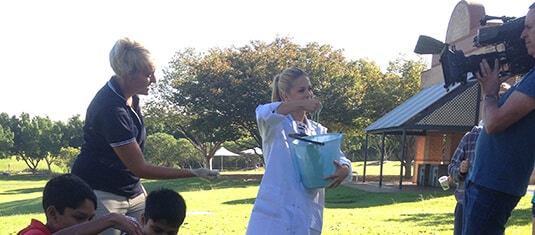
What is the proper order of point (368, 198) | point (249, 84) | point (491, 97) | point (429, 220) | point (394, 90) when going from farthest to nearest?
point (394, 90)
point (249, 84)
point (368, 198)
point (429, 220)
point (491, 97)

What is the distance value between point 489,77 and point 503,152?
451 millimetres

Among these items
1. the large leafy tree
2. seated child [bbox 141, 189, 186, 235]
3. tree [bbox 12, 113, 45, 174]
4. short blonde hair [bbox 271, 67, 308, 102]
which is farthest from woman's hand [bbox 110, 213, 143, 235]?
tree [bbox 12, 113, 45, 174]

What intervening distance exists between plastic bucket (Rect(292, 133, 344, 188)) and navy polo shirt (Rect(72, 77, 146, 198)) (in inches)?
38.3

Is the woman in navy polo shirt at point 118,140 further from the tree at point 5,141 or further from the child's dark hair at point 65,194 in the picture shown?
the tree at point 5,141

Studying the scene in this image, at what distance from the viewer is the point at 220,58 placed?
29031 mm

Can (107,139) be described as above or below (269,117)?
below

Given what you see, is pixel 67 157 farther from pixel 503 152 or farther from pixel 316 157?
pixel 503 152

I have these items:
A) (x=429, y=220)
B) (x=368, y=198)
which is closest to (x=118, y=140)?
(x=429, y=220)

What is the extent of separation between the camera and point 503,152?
2.76 meters

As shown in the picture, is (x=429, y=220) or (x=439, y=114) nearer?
(x=429, y=220)

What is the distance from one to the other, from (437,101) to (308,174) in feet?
49.4

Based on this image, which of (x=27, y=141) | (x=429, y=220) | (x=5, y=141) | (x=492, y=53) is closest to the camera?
(x=492, y=53)

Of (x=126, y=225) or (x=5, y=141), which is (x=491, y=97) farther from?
(x=5, y=141)

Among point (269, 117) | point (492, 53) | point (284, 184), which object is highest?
point (492, 53)
